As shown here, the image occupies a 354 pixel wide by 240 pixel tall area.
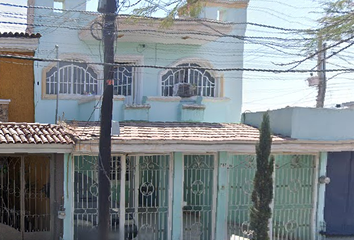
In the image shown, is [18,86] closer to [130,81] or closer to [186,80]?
[130,81]

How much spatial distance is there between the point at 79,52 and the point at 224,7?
5.33 meters

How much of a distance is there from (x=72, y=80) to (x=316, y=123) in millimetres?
7311

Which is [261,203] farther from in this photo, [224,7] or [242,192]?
[224,7]

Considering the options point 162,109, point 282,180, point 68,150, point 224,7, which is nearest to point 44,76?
point 162,109

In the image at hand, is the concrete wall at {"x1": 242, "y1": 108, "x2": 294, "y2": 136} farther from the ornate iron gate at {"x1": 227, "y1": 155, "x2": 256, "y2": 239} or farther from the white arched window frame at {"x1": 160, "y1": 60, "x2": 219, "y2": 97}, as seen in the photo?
the white arched window frame at {"x1": 160, "y1": 60, "x2": 219, "y2": 97}

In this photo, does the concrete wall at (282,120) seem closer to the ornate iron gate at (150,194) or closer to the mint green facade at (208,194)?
the mint green facade at (208,194)

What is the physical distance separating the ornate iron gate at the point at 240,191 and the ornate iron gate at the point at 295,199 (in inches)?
28.3

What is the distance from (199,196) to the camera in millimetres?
8195

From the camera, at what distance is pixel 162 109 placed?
35.7ft

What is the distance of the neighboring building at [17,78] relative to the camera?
9.18 meters

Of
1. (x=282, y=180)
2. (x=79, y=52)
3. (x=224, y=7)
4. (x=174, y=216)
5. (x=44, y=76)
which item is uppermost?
(x=224, y=7)

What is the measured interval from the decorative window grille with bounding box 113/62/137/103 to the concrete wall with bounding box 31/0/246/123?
31 cm

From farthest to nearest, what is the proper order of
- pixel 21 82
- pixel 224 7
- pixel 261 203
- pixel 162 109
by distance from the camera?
pixel 224 7 < pixel 162 109 < pixel 21 82 < pixel 261 203

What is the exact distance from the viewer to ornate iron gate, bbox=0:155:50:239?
7.46 metres
